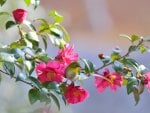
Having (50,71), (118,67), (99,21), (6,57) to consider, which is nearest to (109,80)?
(118,67)

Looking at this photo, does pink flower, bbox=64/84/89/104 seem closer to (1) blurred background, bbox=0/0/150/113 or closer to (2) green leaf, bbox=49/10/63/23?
(2) green leaf, bbox=49/10/63/23

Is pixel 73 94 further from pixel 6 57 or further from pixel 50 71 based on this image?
pixel 6 57

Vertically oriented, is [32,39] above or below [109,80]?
above

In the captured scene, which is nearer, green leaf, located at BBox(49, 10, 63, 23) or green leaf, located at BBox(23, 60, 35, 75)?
green leaf, located at BBox(23, 60, 35, 75)

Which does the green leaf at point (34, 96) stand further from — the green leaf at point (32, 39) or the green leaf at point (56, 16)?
the green leaf at point (56, 16)

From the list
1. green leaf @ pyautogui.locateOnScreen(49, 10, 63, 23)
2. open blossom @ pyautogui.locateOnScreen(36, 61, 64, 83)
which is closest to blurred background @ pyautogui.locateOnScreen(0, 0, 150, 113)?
green leaf @ pyautogui.locateOnScreen(49, 10, 63, 23)

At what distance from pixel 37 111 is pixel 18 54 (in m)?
0.66

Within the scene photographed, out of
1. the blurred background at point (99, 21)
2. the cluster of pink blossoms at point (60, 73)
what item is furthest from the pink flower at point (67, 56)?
the blurred background at point (99, 21)

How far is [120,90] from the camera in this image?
5.06ft

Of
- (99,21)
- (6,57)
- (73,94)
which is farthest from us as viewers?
(99,21)

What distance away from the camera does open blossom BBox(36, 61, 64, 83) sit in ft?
2.35

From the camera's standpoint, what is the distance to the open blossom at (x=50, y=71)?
2.35 feet

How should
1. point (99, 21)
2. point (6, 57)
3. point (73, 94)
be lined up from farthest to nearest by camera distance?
point (99, 21) → point (73, 94) → point (6, 57)

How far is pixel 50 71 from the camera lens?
28.2 inches
